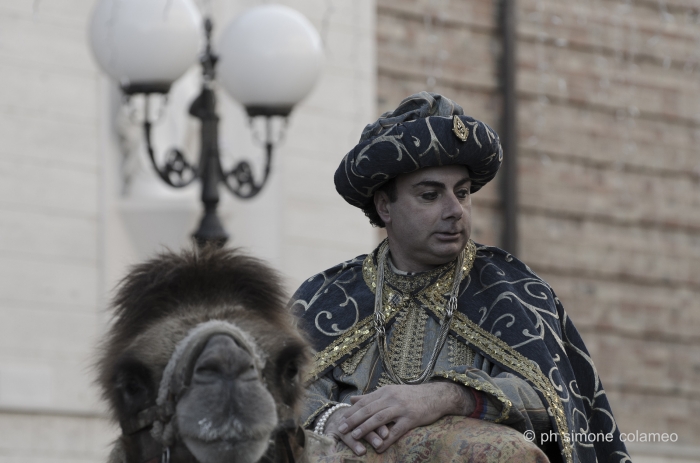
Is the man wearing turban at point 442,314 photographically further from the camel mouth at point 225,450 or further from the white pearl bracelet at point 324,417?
the camel mouth at point 225,450

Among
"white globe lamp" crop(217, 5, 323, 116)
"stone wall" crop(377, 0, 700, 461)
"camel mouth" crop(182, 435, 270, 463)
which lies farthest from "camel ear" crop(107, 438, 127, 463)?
"stone wall" crop(377, 0, 700, 461)

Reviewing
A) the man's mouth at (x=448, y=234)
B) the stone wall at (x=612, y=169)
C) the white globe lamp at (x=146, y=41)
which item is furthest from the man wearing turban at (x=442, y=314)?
the stone wall at (x=612, y=169)

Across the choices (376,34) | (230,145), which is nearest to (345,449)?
(230,145)

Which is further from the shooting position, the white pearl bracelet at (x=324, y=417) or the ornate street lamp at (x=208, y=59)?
the ornate street lamp at (x=208, y=59)

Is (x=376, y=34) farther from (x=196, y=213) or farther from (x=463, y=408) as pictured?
(x=463, y=408)

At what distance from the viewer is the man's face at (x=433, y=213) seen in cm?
350

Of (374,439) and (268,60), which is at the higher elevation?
(268,60)

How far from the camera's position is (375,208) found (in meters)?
3.72

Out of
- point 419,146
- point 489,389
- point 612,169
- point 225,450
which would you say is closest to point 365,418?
point 489,389

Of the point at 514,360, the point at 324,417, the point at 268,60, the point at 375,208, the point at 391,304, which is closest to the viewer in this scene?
the point at 324,417

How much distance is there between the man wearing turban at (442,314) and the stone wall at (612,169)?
720 centimetres

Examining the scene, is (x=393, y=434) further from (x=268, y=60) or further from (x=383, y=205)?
(x=268, y=60)

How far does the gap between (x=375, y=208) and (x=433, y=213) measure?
257 mm

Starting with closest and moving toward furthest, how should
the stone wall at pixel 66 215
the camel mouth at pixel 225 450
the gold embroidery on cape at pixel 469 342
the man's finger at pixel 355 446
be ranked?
the camel mouth at pixel 225 450
the man's finger at pixel 355 446
the gold embroidery on cape at pixel 469 342
the stone wall at pixel 66 215
